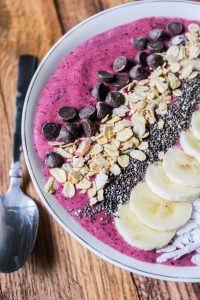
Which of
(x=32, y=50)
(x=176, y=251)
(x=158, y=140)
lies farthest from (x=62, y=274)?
(x=32, y=50)

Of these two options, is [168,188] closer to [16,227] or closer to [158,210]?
[158,210]

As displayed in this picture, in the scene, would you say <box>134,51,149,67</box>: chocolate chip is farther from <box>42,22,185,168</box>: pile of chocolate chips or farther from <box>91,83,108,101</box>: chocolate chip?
<box>91,83,108,101</box>: chocolate chip

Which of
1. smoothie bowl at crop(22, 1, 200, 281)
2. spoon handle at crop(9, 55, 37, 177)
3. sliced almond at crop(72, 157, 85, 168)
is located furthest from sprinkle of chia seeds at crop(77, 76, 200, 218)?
spoon handle at crop(9, 55, 37, 177)

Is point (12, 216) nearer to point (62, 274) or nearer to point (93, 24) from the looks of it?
point (62, 274)

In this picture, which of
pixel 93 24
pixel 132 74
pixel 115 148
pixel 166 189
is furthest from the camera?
pixel 93 24

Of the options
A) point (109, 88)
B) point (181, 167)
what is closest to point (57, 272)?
point (181, 167)

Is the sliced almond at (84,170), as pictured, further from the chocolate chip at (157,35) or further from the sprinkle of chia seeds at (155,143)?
the chocolate chip at (157,35)
